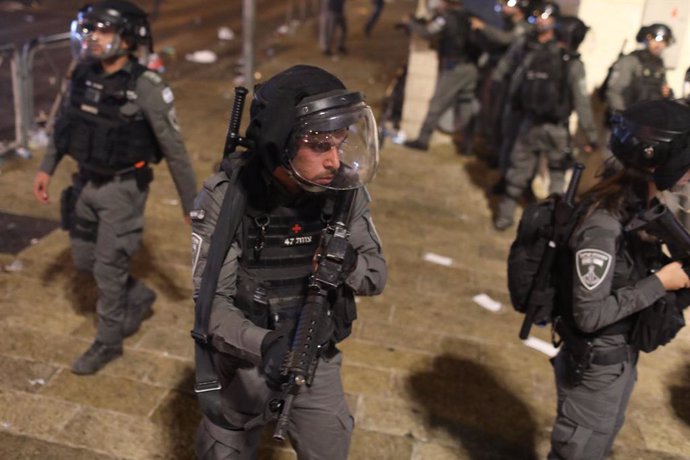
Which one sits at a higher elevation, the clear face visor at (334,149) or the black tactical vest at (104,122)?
the clear face visor at (334,149)

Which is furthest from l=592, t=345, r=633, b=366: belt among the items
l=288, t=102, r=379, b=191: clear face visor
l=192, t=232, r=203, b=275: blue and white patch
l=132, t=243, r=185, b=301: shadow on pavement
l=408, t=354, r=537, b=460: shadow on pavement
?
l=132, t=243, r=185, b=301: shadow on pavement

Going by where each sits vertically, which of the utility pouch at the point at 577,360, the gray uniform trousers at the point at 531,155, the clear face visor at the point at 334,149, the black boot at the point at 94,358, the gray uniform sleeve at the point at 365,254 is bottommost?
the black boot at the point at 94,358

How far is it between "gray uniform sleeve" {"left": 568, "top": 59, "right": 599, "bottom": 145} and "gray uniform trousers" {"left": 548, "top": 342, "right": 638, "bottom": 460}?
4.02m

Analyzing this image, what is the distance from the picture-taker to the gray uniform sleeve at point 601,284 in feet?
9.41

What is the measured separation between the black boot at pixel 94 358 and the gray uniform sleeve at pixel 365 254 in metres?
2.24

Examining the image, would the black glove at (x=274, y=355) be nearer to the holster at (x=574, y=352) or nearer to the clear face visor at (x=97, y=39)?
the holster at (x=574, y=352)

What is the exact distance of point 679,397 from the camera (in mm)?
4703

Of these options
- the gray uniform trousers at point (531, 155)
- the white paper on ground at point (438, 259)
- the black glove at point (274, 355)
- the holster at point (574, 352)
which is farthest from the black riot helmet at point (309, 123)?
the gray uniform trousers at point (531, 155)

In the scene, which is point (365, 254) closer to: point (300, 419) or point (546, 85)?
point (300, 419)

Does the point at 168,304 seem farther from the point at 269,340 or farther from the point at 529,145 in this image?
the point at 529,145

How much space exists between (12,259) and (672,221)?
465cm

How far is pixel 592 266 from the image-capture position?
2.87 meters

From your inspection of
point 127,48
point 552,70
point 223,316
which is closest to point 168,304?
point 127,48

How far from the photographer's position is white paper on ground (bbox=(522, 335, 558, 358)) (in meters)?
5.11
